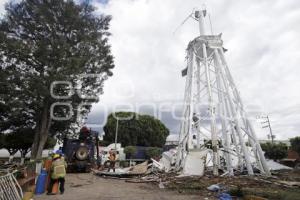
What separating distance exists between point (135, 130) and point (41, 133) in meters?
28.7

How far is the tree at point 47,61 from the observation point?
784 inches

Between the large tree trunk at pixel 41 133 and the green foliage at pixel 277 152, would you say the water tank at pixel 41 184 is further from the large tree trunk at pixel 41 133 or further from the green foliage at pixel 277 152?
the green foliage at pixel 277 152

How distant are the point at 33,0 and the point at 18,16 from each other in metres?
1.79

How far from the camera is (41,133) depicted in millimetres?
22234

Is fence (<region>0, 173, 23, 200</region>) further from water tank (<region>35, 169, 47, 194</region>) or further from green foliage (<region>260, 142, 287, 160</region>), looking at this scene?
green foliage (<region>260, 142, 287, 160</region>)

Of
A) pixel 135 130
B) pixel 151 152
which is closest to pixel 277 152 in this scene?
pixel 151 152

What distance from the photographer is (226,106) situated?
17.5 m

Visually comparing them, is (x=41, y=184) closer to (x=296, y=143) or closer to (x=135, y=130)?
(x=296, y=143)

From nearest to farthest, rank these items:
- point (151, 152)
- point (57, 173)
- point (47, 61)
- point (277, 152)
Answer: point (57, 173) < point (47, 61) < point (277, 152) < point (151, 152)

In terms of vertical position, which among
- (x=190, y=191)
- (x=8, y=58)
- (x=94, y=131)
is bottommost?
(x=190, y=191)

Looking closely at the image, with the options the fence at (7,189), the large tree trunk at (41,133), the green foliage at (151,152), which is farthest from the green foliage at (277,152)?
the fence at (7,189)

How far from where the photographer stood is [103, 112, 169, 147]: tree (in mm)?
49031

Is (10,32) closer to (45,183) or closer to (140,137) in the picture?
(45,183)

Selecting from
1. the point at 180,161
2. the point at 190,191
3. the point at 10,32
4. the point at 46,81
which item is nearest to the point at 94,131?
the point at 46,81
